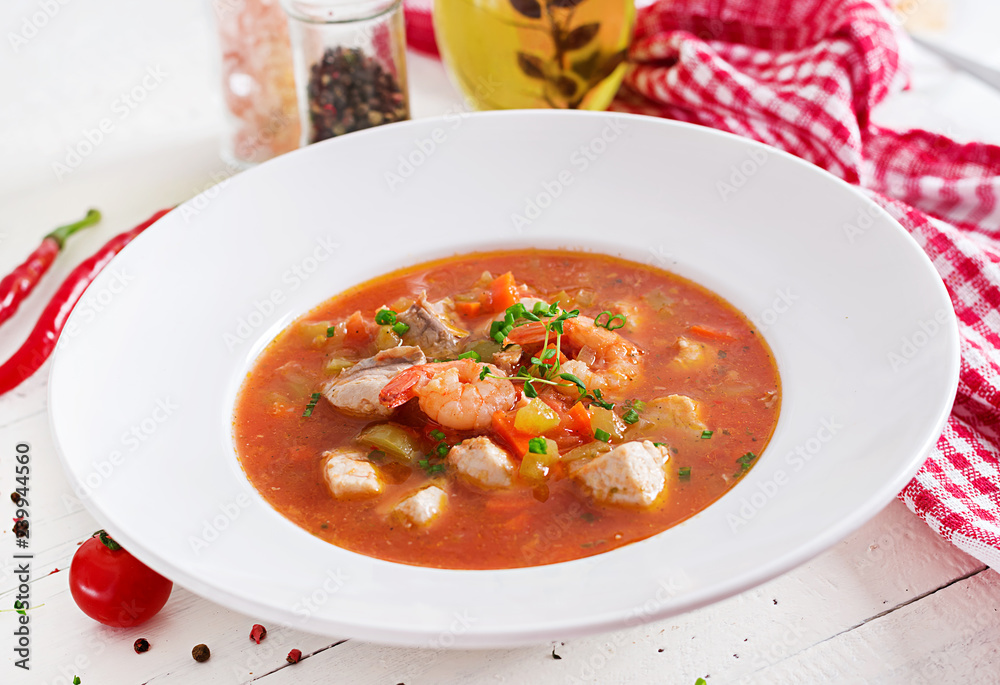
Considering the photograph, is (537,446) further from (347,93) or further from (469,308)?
(347,93)

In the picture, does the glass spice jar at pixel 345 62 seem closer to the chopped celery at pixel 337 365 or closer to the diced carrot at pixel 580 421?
the chopped celery at pixel 337 365

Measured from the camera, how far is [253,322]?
12.3ft

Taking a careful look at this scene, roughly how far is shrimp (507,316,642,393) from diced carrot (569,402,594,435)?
20 cm

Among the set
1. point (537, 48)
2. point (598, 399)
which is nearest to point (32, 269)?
point (537, 48)

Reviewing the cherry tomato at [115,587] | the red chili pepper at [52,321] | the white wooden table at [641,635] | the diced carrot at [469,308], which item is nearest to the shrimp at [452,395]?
the diced carrot at [469,308]

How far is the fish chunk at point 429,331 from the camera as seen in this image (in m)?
3.55

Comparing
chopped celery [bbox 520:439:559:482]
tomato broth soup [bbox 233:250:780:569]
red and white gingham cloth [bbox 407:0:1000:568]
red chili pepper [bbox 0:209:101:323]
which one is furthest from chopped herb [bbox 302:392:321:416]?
red and white gingham cloth [bbox 407:0:1000:568]

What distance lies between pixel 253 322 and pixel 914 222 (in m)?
2.89

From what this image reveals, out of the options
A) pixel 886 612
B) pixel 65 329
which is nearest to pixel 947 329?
pixel 886 612

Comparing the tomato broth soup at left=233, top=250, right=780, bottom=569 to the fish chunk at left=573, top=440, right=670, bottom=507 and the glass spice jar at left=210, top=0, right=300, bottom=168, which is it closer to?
the fish chunk at left=573, top=440, right=670, bottom=507

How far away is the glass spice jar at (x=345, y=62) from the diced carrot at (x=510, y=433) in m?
2.24

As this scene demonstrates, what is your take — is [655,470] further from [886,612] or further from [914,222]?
[914,222]

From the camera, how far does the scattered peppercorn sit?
473cm

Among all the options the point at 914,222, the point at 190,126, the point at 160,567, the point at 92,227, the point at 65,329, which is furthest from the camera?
the point at 190,126
